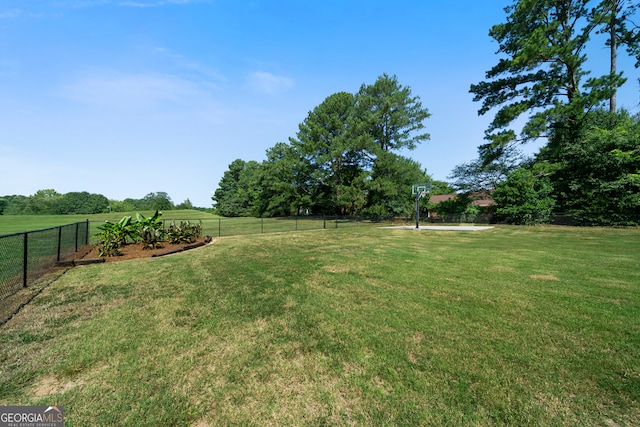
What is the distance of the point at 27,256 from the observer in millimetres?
5273

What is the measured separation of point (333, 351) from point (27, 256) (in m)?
6.84

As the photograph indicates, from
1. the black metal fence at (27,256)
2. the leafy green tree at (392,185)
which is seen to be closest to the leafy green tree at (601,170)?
the leafy green tree at (392,185)

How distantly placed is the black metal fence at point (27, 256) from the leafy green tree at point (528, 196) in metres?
27.7

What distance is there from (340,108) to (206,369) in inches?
1319

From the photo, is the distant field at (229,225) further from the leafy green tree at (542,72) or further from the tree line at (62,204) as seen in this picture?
the tree line at (62,204)

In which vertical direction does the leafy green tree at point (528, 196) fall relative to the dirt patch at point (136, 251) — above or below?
above

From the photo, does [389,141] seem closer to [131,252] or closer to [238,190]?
[131,252]

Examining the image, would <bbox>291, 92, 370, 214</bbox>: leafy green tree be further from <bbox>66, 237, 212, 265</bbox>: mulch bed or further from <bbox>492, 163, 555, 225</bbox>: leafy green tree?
<bbox>66, 237, 212, 265</bbox>: mulch bed

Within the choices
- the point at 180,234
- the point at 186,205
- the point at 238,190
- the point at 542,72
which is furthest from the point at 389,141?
the point at 186,205

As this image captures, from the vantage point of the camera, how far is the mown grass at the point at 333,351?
1.98m

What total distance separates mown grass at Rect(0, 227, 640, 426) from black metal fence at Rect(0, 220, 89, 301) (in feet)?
2.15

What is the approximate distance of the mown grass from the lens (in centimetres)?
198

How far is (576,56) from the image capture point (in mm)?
18906

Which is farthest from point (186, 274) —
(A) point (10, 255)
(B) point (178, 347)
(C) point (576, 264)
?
(C) point (576, 264)
